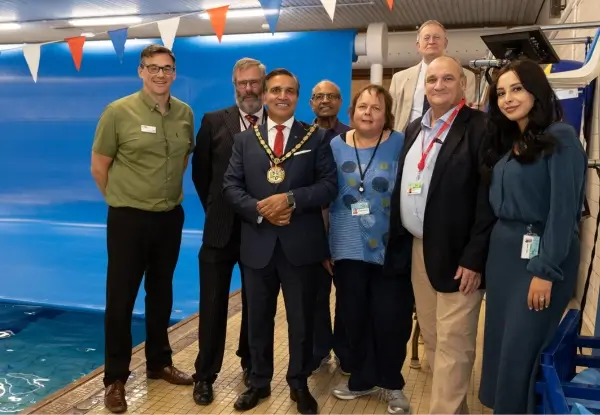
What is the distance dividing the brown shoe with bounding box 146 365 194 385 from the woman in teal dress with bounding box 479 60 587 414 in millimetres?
1559

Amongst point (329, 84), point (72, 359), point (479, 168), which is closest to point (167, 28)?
point (329, 84)

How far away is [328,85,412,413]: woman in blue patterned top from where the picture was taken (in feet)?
7.81

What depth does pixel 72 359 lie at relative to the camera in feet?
14.5

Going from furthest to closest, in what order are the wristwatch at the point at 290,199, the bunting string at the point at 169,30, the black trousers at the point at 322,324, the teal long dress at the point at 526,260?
the bunting string at the point at 169,30
the black trousers at the point at 322,324
the wristwatch at the point at 290,199
the teal long dress at the point at 526,260

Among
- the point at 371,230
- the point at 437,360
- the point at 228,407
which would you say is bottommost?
the point at 228,407

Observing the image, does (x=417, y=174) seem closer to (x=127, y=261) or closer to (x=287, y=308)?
(x=287, y=308)

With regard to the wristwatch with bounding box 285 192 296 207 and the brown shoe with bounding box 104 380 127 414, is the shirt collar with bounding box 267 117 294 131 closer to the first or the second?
the wristwatch with bounding box 285 192 296 207

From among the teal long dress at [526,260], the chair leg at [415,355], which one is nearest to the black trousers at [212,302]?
the chair leg at [415,355]

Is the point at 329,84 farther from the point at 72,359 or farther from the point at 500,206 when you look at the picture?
the point at 72,359

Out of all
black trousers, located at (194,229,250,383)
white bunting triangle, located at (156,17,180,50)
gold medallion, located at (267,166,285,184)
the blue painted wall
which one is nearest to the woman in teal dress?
gold medallion, located at (267,166,285,184)

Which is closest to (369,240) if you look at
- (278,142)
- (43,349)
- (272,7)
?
(278,142)

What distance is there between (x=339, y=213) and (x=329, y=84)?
3.27ft

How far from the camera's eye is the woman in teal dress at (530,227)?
1.76m

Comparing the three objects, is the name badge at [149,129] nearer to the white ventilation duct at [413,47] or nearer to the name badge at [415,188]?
the name badge at [415,188]
